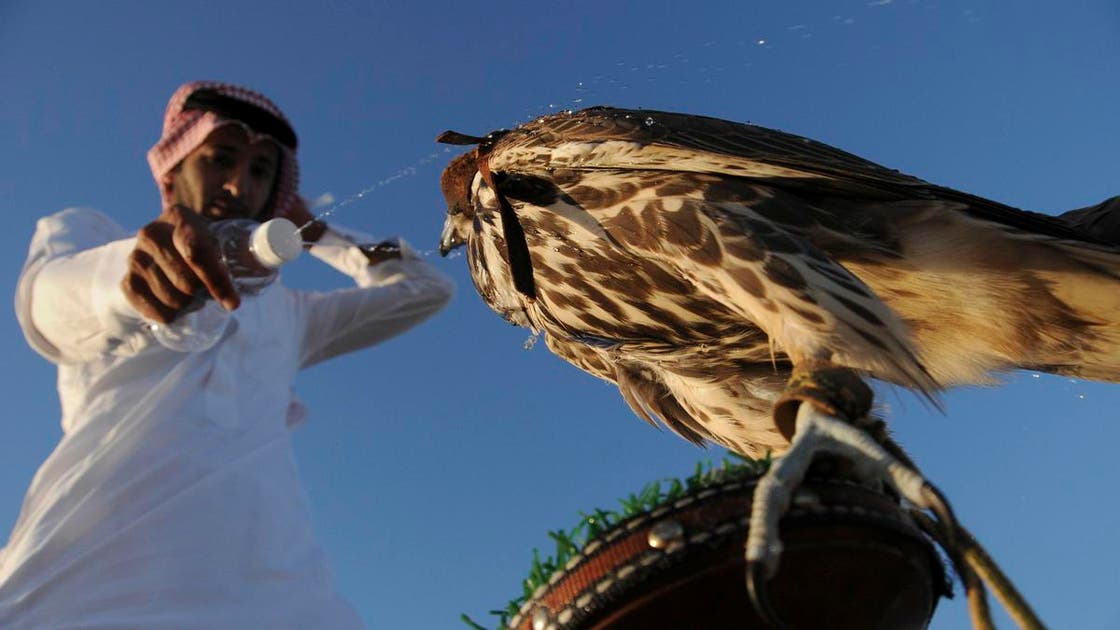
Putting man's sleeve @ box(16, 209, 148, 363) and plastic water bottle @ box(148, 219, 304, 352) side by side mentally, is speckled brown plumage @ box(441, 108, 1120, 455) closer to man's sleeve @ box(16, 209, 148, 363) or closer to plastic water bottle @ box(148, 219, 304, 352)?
plastic water bottle @ box(148, 219, 304, 352)

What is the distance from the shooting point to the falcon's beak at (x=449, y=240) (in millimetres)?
2564

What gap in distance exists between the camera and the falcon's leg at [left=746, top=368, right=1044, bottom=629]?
1.17 m

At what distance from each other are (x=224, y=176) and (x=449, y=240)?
10.4 feet

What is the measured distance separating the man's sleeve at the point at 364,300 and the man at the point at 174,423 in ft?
1.56

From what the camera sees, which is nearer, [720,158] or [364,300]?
[720,158]

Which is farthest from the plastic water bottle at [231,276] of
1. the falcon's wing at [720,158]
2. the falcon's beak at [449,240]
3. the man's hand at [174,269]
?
the falcon's wing at [720,158]

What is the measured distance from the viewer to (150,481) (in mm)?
4340

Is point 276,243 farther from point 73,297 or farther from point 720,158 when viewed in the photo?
point 73,297

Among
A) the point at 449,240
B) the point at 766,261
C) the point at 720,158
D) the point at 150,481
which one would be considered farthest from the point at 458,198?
the point at 150,481

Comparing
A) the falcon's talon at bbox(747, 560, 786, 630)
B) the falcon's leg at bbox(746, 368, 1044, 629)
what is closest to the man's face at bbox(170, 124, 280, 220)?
the falcon's leg at bbox(746, 368, 1044, 629)

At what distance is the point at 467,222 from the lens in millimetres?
2477

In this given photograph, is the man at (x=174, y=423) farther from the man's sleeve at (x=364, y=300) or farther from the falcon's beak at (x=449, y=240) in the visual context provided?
the falcon's beak at (x=449, y=240)

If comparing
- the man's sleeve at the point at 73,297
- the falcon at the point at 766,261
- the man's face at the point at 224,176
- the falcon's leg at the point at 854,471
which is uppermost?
the man's face at the point at 224,176

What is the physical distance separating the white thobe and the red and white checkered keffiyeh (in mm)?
666
